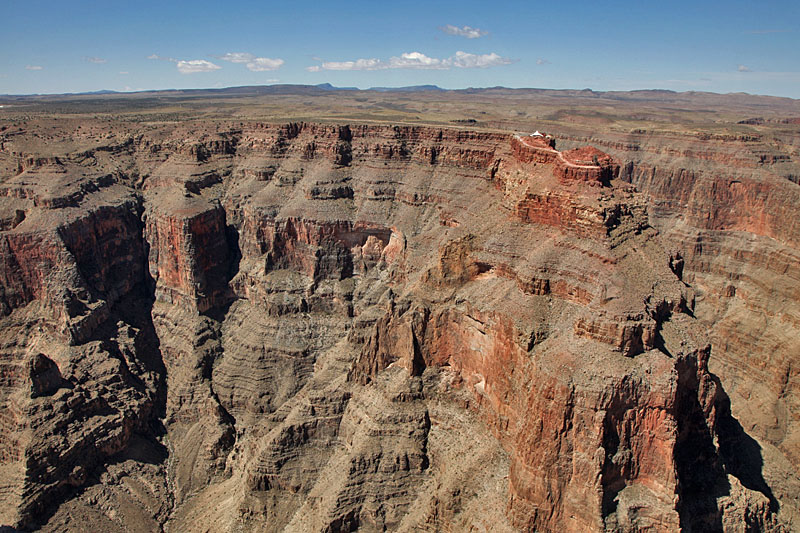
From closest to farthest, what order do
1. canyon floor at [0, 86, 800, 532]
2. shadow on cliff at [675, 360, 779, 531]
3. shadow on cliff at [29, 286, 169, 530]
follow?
shadow on cliff at [675, 360, 779, 531] → canyon floor at [0, 86, 800, 532] → shadow on cliff at [29, 286, 169, 530]

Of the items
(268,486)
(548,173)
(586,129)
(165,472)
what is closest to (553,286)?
(548,173)

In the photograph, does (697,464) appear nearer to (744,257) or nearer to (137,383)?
(744,257)

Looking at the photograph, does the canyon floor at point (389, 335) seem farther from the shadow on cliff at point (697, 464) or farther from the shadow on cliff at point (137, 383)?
the shadow on cliff at point (137, 383)

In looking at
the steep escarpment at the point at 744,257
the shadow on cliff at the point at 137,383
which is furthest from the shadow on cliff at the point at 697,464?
the shadow on cliff at the point at 137,383

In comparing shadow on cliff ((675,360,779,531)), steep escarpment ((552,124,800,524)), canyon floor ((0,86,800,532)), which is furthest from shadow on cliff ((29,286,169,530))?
steep escarpment ((552,124,800,524))

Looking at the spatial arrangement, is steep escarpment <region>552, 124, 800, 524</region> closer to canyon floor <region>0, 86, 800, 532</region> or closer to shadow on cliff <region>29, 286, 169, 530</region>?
canyon floor <region>0, 86, 800, 532</region>

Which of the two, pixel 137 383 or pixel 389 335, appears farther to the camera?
pixel 137 383

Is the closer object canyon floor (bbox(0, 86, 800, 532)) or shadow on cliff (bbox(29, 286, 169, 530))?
canyon floor (bbox(0, 86, 800, 532))

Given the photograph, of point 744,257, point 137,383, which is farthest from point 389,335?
point 744,257

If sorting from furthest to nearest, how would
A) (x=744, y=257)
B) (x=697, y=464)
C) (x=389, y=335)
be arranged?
(x=744, y=257) → (x=389, y=335) → (x=697, y=464)
